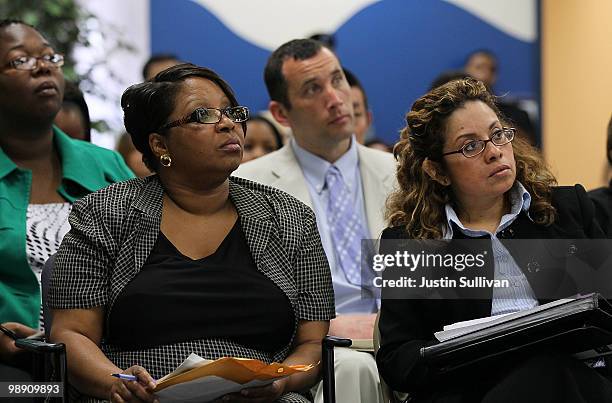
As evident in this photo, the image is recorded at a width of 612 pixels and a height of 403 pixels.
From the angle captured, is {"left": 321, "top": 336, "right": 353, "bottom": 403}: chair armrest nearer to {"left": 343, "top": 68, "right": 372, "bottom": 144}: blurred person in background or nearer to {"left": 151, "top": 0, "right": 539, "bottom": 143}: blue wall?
{"left": 343, "top": 68, "right": 372, "bottom": 144}: blurred person in background

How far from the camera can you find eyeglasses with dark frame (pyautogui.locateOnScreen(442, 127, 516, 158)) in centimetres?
281

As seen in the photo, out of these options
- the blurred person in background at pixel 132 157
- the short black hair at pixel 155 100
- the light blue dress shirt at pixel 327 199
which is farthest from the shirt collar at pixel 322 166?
the short black hair at pixel 155 100

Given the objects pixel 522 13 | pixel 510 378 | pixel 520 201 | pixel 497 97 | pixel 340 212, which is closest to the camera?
pixel 510 378

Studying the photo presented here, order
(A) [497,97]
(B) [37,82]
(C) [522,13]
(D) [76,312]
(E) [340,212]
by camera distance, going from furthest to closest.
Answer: (C) [522,13] < (E) [340,212] < (B) [37,82] < (A) [497,97] < (D) [76,312]

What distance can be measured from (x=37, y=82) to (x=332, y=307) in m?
1.49

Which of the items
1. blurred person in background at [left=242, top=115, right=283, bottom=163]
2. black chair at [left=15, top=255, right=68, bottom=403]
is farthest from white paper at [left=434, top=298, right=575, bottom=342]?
blurred person in background at [left=242, top=115, right=283, bottom=163]

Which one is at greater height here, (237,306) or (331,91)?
(331,91)

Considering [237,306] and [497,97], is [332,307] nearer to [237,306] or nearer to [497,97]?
[237,306]

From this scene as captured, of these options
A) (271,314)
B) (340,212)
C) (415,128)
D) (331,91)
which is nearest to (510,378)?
(271,314)

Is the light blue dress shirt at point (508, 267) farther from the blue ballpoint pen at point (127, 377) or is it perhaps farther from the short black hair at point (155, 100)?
the blue ballpoint pen at point (127, 377)

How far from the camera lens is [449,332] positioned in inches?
98.0

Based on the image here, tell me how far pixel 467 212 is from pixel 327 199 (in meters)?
1.08

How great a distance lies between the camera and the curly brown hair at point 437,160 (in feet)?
9.31

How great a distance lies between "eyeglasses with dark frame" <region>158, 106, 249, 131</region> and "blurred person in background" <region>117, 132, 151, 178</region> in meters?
1.68
